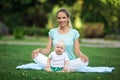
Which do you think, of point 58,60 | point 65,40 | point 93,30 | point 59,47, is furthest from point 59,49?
point 93,30

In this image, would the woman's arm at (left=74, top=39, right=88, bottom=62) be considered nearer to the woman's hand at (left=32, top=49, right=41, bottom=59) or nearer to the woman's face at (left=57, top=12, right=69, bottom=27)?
the woman's face at (left=57, top=12, right=69, bottom=27)

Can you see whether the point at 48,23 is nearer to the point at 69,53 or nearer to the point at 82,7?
the point at 82,7

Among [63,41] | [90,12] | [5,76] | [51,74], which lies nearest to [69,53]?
[63,41]

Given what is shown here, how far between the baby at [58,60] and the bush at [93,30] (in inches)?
857

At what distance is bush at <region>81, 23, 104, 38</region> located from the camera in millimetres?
29848

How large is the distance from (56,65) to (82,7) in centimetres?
2360

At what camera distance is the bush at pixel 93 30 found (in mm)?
29848

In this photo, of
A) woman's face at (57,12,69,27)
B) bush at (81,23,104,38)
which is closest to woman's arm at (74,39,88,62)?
woman's face at (57,12,69,27)

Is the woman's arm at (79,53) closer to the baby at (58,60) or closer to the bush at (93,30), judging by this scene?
the baby at (58,60)

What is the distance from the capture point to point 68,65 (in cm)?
800

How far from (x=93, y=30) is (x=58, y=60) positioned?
22.0m

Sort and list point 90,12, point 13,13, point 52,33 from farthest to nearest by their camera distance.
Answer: point 13,13 → point 90,12 → point 52,33

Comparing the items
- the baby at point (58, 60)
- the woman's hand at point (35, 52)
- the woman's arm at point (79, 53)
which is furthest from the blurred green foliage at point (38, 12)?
the baby at point (58, 60)

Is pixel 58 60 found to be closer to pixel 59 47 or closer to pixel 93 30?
pixel 59 47
